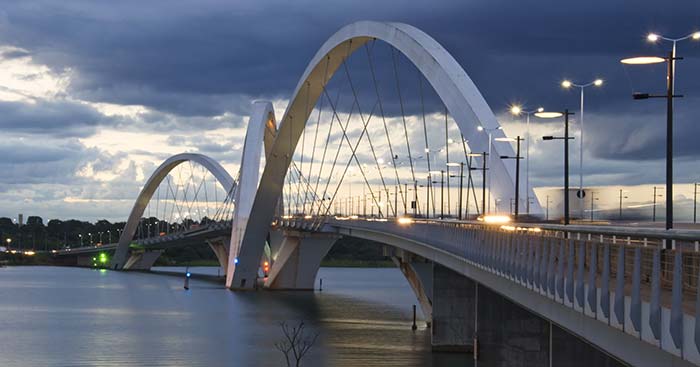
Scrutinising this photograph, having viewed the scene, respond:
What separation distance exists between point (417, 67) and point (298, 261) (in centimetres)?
5985

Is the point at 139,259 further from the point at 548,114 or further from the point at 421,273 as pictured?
the point at 548,114

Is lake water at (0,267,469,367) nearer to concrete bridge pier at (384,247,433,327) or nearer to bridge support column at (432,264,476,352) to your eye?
bridge support column at (432,264,476,352)

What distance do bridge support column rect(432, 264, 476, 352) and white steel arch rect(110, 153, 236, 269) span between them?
3740 inches

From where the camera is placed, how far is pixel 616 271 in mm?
22484

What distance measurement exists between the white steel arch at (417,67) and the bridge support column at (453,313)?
16.5 ft

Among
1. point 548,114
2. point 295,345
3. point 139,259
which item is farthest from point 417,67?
point 139,259

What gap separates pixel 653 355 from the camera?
17.2 metres

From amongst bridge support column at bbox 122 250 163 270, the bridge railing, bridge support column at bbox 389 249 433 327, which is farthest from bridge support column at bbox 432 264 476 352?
bridge support column at bbox 122 250 163 270

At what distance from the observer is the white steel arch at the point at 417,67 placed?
58.3 meters

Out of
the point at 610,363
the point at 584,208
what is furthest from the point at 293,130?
the point at 610,363

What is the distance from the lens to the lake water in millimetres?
55344

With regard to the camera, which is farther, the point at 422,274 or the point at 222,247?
the point at 222,247

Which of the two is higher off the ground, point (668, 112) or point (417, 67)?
point (417, 67)

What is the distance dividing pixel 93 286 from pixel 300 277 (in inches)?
1097
